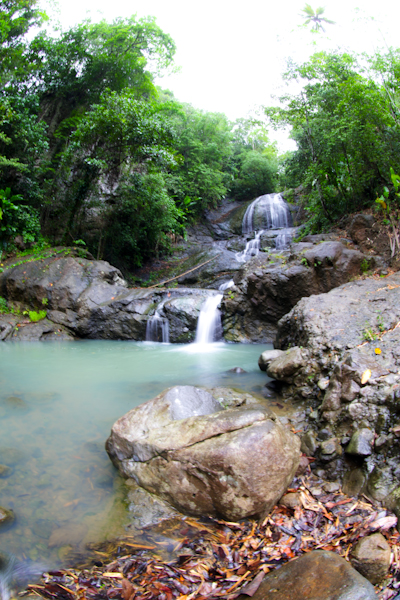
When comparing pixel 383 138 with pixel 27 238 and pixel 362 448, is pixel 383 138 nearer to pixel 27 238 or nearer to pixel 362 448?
pixel 362 448

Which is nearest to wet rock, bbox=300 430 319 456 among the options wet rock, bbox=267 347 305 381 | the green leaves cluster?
wet rock, bbox=267 347 305 381

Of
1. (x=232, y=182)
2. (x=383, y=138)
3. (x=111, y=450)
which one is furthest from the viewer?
(x=232, y=182)

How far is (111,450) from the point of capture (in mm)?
3197

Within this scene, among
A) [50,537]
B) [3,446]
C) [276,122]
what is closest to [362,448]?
[50,537]

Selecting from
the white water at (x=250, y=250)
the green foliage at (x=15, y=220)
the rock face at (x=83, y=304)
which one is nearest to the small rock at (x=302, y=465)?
the rock face at (x=83, y=304)

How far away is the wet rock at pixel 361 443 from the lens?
112 inches

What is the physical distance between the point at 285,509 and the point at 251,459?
505 millimetres

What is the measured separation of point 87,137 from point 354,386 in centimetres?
1327

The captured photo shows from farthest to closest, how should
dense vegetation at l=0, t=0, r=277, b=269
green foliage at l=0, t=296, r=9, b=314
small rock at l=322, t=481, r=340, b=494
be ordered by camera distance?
dense vegetation at l=0, t=0, r=277, b=269
green foliage at l=0, t=296, r=9, b=314
small rock at l=322, t=481, r=340, b=494

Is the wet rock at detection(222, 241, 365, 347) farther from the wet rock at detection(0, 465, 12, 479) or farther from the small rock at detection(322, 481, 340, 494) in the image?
the wet rock at detection(0, 465, 12, 479)

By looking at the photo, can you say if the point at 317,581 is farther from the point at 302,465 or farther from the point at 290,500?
the point at 302,465

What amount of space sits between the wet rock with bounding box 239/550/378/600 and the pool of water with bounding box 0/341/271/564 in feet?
3.93

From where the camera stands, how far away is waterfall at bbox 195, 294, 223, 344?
10.3 m

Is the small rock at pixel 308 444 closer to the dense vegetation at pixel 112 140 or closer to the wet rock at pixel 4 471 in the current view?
the wet rock at pixel 4 471
